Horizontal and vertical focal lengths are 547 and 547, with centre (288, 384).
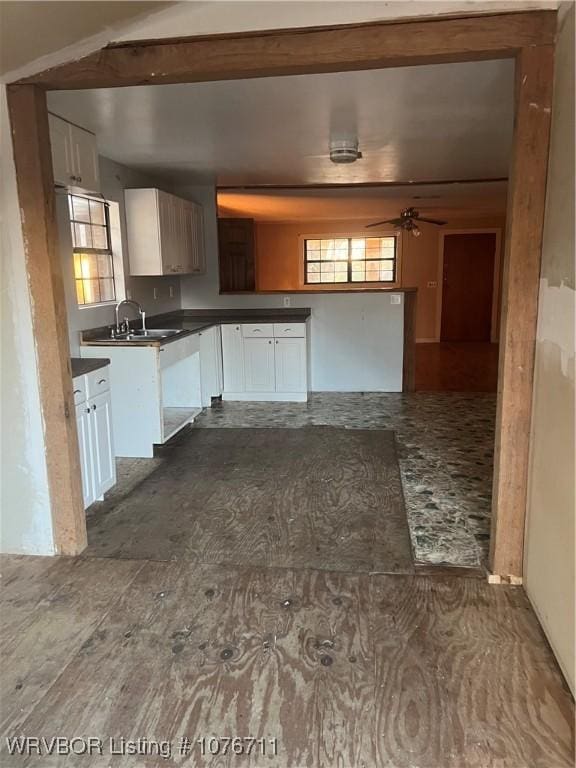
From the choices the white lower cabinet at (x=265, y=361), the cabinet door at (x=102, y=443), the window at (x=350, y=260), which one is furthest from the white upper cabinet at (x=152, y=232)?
the window at (x=350, y=260)

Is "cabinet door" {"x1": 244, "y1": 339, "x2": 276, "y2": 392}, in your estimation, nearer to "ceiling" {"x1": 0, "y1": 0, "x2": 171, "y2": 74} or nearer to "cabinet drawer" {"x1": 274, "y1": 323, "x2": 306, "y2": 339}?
"cabinet drawer" {"x1": 274, "y1": 323, "x2": 306, "y2": 339}

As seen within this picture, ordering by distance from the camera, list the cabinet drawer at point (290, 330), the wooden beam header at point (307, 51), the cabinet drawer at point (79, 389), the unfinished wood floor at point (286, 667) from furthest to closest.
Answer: the cabinet drawer at point (290, 330)
the cabinet drawer at point (79, 389)
the wooden beam header at point (307, 51)
the unfinished wood floor at point (286, 667)

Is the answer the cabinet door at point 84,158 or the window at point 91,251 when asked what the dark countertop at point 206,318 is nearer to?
the window at point 91,251

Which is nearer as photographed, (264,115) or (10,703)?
(10,703)

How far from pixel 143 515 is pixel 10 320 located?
4.15 ft

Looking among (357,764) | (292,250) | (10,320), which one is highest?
(292,250)

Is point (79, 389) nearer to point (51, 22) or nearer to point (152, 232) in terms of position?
point (51, 22)

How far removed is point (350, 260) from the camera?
31.8 feet

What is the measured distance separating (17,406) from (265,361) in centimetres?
328

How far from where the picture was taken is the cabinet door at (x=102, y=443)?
10.4 feet

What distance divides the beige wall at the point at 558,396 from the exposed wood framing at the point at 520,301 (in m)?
0.04

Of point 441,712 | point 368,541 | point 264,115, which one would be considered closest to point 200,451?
point 368,541

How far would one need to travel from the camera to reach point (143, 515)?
3.04 metres

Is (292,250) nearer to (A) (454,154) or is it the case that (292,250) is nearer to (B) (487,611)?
(A) (454,154)
